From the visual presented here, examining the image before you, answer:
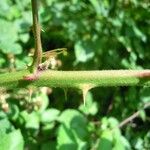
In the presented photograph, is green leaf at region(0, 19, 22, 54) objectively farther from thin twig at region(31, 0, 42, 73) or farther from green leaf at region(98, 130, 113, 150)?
thin twig at region(31, 0, 42, 73)

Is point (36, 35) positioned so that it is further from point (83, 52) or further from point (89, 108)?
point (83, 52)

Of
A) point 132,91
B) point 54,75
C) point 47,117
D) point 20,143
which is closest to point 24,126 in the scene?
point 47,117

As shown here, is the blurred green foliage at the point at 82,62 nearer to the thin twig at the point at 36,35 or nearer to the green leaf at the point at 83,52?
the green leaf at the point at 83,52

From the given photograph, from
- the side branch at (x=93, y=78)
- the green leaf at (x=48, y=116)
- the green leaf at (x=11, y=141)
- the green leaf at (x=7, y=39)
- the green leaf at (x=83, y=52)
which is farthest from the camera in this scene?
the green leaf at (x=83, y=52)

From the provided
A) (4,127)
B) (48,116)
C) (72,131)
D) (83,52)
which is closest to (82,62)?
(83,52)

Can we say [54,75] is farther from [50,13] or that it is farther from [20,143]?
[50,13]

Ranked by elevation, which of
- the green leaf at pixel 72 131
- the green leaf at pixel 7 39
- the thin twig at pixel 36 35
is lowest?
the green leaf at pixel 72 131

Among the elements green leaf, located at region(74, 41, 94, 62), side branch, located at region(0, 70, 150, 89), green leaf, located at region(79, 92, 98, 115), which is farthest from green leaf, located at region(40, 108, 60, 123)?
side branch, located at region(0, 70, 150, 89)

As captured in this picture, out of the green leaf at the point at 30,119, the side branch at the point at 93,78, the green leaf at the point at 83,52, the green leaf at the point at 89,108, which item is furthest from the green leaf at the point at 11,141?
the green leaf at the point at 83,52
